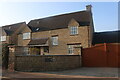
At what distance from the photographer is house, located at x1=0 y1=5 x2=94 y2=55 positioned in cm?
2462

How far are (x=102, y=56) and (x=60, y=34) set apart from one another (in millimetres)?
10009

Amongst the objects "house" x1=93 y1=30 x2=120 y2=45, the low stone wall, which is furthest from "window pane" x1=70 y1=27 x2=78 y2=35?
the low stone wall

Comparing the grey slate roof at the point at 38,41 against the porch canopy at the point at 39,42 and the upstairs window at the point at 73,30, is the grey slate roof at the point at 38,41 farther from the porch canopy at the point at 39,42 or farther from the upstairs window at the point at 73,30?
the upstairs window at the point at 73,30

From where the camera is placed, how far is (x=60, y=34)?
26.8 metres

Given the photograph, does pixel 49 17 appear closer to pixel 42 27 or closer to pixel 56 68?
pixel 42 27

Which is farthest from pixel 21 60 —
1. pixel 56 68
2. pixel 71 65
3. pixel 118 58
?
pixel 118 58

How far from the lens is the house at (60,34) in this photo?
2462 cm

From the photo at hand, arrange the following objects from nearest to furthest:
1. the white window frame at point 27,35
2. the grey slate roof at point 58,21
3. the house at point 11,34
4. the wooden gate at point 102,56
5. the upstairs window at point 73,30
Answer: the wooden gate at point 102,56 < the upstairs window at point 73,30 < the grey slate roof at point 58,21 < the white window frame at point 27,35 < the house at point 11,34

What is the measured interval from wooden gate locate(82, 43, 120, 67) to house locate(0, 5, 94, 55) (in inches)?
178

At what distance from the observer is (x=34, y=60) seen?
47.2ft

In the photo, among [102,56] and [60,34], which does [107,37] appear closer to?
[102,56]

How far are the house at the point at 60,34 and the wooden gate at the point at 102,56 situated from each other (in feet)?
14.8

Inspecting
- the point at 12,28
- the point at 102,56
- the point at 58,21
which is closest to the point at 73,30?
the point at 58,21

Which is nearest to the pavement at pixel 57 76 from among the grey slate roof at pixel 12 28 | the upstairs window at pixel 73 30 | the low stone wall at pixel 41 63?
the low stone wall at pixel 41 63
